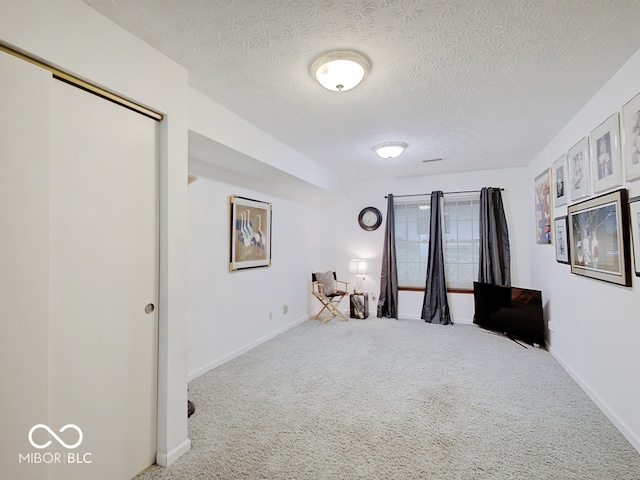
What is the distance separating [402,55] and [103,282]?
2.20 meters

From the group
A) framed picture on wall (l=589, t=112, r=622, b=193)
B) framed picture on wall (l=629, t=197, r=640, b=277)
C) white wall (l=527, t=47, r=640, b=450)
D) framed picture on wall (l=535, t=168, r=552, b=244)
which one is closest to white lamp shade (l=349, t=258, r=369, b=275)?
framed picture on wall (l=535, t=168, r=552, b=244)

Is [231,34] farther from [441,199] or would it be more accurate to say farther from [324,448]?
[441,199]

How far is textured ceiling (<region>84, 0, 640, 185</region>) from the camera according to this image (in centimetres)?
155

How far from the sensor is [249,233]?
3842 mm

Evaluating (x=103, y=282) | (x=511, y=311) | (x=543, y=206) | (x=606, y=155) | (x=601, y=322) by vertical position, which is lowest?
(x=511, y=311)

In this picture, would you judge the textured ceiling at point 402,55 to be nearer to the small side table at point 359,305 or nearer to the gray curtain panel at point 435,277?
the gray curtain panel at point 435,277

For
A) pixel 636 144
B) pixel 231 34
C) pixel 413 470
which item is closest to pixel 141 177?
pixel 231 34

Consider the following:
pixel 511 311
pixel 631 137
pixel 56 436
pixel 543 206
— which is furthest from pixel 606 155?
pixel 56 436

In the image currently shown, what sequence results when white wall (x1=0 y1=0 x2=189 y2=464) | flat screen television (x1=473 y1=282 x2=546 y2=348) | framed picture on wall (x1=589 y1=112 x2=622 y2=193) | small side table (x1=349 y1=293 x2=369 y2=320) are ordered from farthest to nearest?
small side table (x1=349 y1=293 x2=369 y2=320) < flat screen television (x1=473 y1=282 x2=546 y2=348) < framed picture on wall (x1=589 y1=112 x2=622 y2=193) < white wall (x1=0 y1=0 x2=189 y2=464)

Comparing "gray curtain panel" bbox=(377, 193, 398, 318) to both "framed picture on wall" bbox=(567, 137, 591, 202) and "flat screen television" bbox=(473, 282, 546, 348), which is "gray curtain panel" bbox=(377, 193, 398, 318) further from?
"framed picture on wall" bbox=(567, 137, 591, 202)

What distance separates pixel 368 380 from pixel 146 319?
2069 millimetres

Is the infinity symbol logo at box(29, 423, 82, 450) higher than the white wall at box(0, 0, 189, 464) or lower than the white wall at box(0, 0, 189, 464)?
lower

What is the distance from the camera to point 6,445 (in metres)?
1.21

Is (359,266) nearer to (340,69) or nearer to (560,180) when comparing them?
(560,180)
